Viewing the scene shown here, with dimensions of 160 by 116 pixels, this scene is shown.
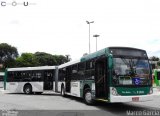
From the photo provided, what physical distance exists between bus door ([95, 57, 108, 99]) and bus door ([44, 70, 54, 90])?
455 inches

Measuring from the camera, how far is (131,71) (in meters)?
12.1

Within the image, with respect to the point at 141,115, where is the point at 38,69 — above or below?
above

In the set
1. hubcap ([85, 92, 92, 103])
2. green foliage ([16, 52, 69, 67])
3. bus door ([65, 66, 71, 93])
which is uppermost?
green foliage ([16, 52, 69, 67])

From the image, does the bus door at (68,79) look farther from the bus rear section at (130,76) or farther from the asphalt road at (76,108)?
the bus rear section at (130,76)

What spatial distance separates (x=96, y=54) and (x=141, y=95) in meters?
3.31

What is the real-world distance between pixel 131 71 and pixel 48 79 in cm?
1396

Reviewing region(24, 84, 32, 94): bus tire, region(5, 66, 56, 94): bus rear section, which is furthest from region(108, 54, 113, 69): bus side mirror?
region(24, 84, 32, 94): bus tire

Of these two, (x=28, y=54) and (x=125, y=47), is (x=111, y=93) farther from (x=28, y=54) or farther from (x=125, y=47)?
(x=28, y=54)

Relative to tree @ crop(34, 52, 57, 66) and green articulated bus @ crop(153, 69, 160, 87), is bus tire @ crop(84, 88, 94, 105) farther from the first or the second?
tree @ crop(34, 52, 57, 66)

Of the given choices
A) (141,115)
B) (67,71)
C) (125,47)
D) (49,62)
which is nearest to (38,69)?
(67,71)

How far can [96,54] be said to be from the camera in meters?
14.0

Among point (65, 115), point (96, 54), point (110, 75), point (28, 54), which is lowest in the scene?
point (65, 115)

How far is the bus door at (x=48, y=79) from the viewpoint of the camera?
2483 cm

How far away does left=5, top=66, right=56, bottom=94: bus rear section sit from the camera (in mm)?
24922
